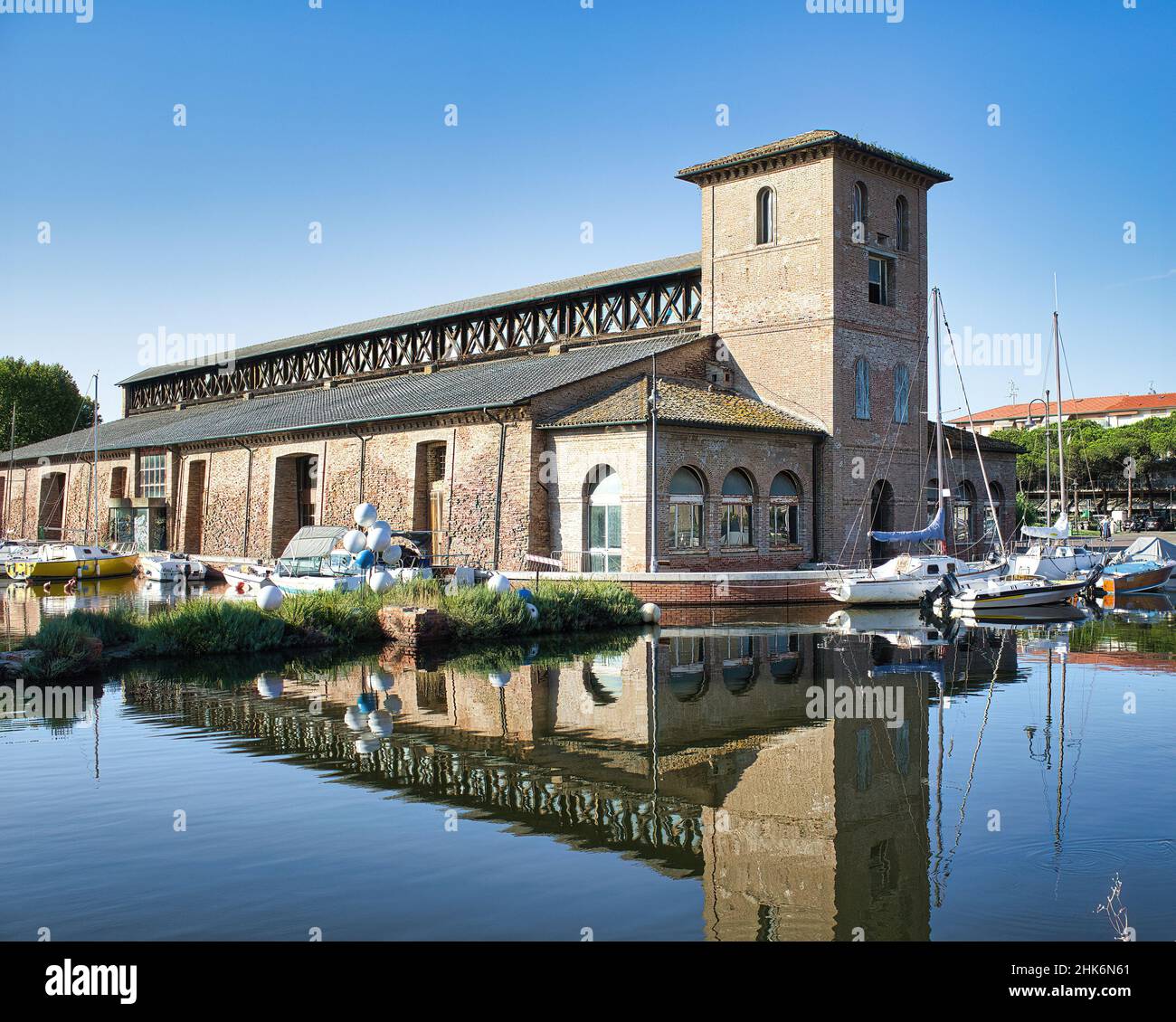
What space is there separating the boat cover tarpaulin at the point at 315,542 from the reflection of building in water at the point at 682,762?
15.0m

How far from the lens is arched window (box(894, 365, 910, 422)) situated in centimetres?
3788

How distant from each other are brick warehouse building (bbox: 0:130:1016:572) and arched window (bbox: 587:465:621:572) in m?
0.07

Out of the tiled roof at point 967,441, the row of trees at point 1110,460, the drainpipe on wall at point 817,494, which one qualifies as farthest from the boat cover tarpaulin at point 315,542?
the row of trees at point 1110,460

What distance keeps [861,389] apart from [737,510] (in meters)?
6.58

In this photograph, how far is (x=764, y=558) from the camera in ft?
113

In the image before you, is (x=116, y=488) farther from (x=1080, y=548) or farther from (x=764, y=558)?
(x=1080, y=548)

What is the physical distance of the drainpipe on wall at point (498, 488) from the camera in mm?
33969

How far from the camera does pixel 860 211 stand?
36.2 meters

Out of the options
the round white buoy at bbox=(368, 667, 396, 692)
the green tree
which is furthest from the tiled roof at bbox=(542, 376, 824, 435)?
the green tree

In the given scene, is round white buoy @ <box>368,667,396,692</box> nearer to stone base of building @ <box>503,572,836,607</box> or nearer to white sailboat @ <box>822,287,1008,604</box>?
stone base of building @ <box>503,572,836,607</box>

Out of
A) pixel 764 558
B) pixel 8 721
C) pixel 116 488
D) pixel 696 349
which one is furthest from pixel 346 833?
pixel 116 488

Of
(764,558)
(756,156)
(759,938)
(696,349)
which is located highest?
(756,156)

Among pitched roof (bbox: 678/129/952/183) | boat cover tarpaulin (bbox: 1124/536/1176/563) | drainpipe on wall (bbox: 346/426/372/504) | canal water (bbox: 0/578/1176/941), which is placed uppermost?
pitched roof (bbox: 678/129/952/183)
